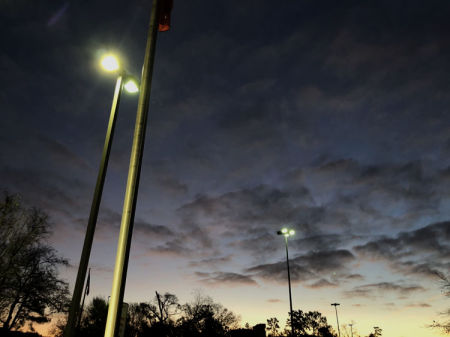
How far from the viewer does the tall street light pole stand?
464 cm

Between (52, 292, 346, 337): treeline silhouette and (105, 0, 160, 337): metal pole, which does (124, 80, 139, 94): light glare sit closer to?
(105, 0, 160, 337): metal pole

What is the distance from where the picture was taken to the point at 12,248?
921 inches

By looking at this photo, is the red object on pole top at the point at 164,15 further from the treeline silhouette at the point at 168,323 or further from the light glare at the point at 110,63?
the treeline silhouette at the point at 168,323

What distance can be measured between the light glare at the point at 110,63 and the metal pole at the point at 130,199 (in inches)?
93.9

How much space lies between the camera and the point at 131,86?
9070mm

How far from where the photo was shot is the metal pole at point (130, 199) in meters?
4.62

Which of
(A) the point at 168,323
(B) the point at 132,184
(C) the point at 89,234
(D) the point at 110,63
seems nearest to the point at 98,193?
(C) the point at 89,234

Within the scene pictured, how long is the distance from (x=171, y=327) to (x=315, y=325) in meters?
86.8

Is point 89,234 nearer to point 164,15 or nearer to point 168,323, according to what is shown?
point 164,15

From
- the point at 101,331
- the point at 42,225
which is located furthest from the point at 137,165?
the point at 101,331

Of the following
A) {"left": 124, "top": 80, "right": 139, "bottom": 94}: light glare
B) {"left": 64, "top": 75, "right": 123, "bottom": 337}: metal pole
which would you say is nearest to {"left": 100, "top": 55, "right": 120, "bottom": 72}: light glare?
{"left": 64, "top": 75, "right": 123, "bottom": 337}: metal pole

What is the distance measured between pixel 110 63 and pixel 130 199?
5.23 meters

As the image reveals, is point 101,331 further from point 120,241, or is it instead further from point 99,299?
point 120,241

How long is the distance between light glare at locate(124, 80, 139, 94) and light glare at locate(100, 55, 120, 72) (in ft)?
1.80
